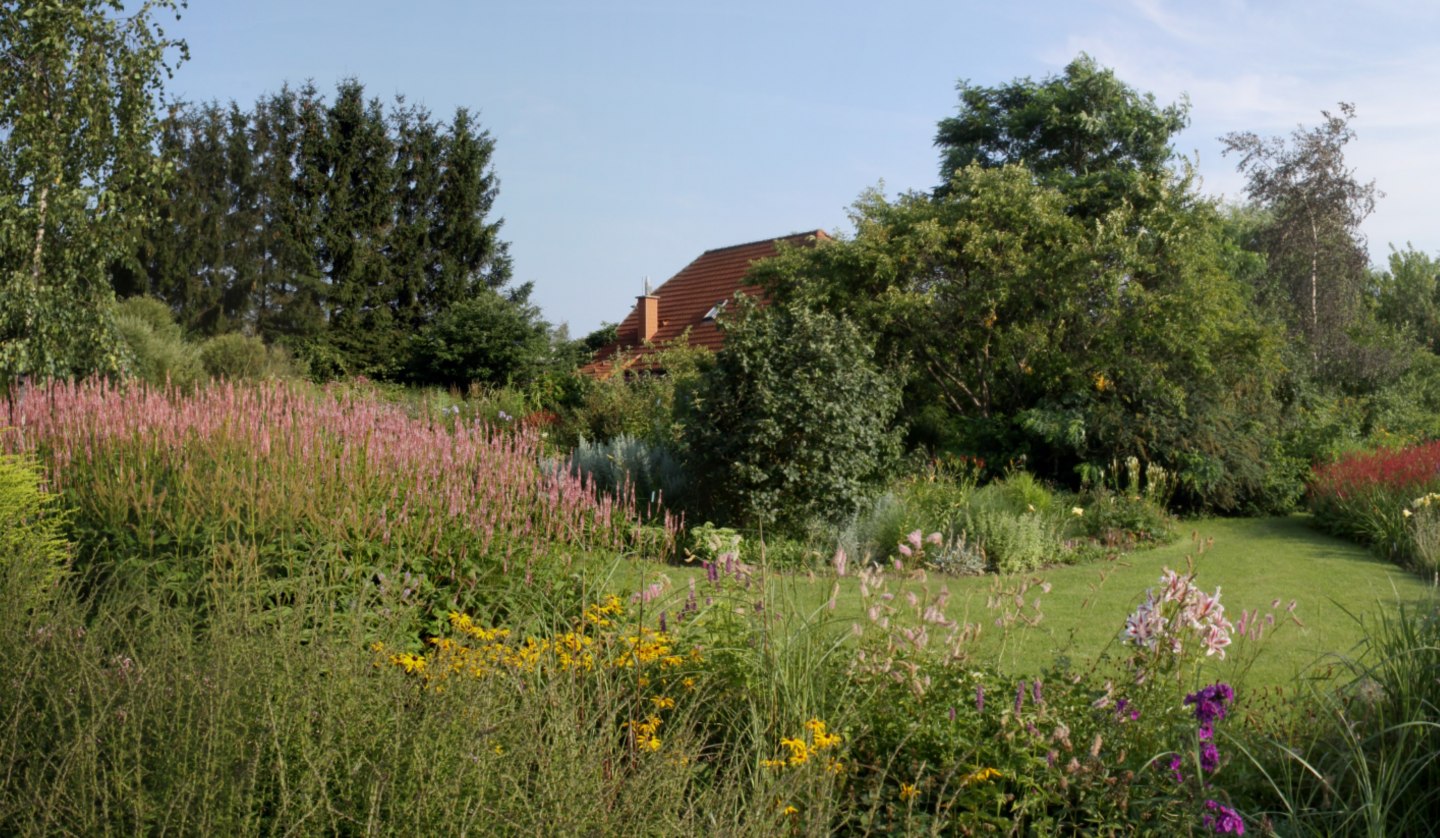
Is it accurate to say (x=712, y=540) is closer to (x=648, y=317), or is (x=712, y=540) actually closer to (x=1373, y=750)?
(x=1373, y=750)

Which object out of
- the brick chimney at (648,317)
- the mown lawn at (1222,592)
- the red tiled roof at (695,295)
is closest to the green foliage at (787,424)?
the mown lawn at (1222,592)

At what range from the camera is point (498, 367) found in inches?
867

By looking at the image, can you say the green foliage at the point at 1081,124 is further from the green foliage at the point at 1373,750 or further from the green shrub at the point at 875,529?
the green foliage at the point at 1373,750

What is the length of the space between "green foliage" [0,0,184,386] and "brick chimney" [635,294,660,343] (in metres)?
16.4

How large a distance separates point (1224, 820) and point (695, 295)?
25.7m

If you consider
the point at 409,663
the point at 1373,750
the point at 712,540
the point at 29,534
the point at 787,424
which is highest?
the point at 787,424

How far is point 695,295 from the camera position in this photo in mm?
27906

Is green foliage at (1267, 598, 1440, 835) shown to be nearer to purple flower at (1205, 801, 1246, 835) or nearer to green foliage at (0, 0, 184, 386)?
purple flower at (1205, 801, 1246, 835)

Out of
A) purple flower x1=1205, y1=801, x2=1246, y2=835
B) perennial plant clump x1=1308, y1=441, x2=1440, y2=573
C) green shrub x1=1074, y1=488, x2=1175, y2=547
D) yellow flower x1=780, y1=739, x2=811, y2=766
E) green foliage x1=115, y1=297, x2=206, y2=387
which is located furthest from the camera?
green foliage x1=115, y1=297, x2=206, y2=387

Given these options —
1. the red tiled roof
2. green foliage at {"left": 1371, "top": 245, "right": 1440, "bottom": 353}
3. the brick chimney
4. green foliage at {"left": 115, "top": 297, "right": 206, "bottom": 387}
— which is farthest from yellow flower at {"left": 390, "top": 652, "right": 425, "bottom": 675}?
green foliage at {"left": 1371, "top": 245, "right": 1440, "bottom": 353}

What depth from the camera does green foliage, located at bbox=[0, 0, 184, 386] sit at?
1084cm

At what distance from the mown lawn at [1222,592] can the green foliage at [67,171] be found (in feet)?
24.4

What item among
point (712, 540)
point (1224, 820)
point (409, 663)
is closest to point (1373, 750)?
point (1224, 820)

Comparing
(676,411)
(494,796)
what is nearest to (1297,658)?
(494,796)
